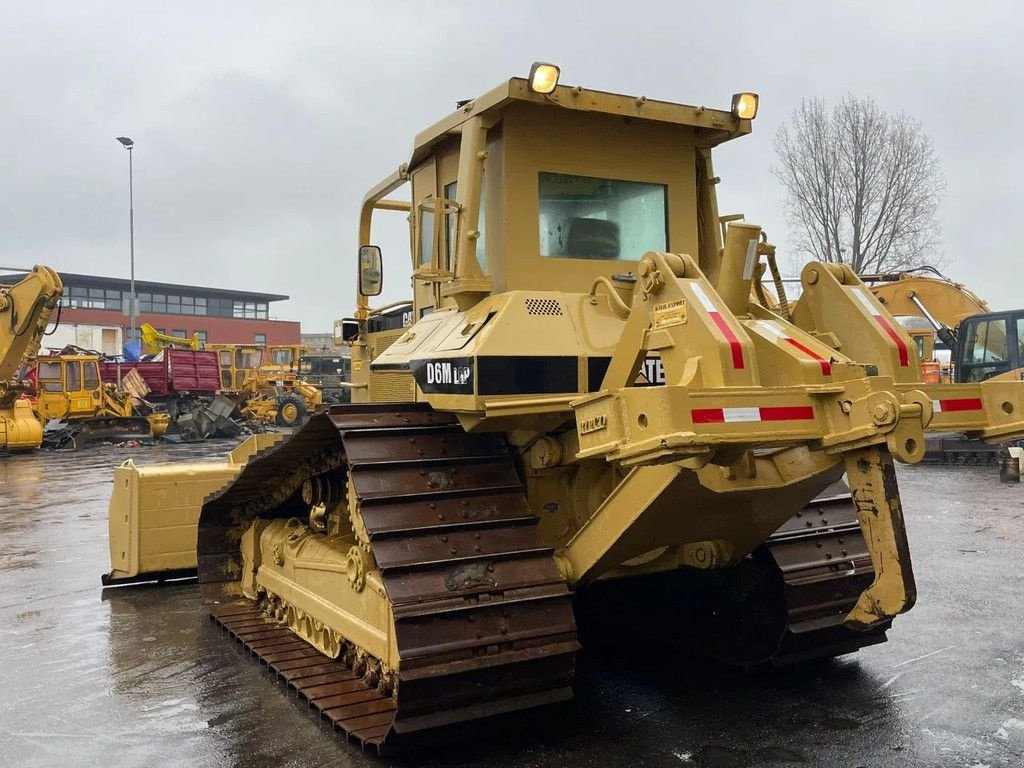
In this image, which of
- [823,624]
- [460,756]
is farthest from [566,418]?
[823,624]

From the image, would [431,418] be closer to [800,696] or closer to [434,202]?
[434,202]

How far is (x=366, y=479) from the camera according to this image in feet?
13.9

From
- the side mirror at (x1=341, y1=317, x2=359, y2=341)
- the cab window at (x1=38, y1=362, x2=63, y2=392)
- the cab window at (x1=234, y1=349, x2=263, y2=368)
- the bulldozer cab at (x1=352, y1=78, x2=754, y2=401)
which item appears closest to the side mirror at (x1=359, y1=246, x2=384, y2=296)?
the side mirror at (x1=341, y1=317, x2=359, y2=341)

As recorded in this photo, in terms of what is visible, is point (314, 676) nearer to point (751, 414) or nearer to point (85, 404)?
point (751, 414)

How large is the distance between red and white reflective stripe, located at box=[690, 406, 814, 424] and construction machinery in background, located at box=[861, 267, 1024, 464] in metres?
12.6

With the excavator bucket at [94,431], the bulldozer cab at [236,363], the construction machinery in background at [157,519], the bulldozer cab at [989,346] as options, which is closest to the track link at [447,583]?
the construction machinery in background at [157,519]

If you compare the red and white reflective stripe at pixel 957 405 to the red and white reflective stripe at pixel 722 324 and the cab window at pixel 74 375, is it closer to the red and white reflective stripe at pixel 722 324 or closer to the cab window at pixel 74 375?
the red and white reflective stripe at pixel 722 324

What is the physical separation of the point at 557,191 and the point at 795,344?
1.50 metres

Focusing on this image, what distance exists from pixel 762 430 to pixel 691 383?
33 centimetres

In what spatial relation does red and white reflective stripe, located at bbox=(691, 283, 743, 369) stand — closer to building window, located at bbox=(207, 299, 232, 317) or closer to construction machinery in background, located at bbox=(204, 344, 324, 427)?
construction machinery in background, located at bbox=(204, 344, 324, 427)

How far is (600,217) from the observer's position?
5.02 meters

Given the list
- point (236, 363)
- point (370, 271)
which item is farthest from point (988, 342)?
point (236, 363)

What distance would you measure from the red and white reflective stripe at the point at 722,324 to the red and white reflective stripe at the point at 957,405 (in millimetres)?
979

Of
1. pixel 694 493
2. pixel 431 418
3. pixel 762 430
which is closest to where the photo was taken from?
pixel 762 430
